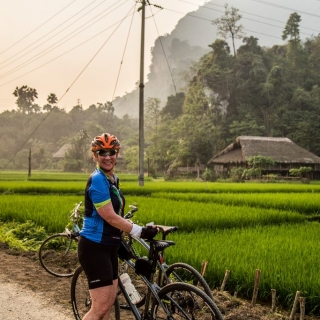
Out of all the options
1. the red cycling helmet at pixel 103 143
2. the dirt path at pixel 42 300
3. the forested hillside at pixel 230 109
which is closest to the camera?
the red cycling helmet at pixel 103 143

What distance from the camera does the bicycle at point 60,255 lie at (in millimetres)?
5270

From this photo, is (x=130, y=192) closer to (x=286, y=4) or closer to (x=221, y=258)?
(x=221, y=258)

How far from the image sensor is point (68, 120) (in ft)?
244

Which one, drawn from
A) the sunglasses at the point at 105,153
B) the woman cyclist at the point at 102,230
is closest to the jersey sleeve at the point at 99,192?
the woman cyclist at the point at 102,230

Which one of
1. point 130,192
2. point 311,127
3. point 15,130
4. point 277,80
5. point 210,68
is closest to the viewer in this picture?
point 130,192

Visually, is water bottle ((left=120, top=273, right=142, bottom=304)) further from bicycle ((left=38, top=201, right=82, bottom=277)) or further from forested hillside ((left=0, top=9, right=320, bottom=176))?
forested hillside ((left=0, top=9, right=320, bottom=176))

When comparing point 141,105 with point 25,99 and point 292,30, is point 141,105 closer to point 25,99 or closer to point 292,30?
point 292,30

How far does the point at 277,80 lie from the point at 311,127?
8092 millimetres

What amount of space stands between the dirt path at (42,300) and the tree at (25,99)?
79410 millimetres

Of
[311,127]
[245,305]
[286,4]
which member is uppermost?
[286,4]

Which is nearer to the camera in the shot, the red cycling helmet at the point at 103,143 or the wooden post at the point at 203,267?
the red cycling helmet at the point at 103,143

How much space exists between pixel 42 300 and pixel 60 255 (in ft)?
5.70

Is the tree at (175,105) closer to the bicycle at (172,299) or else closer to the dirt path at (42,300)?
the dirt path at (42,300)

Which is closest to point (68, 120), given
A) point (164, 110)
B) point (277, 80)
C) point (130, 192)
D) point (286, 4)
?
point (164, 110)
